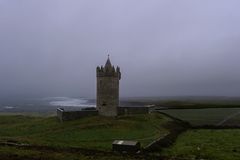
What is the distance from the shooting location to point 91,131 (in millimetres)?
43531

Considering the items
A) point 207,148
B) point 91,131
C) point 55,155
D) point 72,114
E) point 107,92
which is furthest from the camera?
point 107,92

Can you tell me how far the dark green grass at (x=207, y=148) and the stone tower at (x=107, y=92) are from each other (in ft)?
52.8

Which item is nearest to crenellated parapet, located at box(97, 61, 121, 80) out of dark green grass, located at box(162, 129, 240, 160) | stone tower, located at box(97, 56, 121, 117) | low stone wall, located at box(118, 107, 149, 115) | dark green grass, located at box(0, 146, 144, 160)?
stone tower, located at box(97, 56, 121, 117)

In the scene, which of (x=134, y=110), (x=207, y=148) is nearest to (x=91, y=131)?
(x=134, y=110)

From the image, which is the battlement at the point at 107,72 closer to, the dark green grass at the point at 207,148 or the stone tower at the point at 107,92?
the stone tower at the point at 107,92

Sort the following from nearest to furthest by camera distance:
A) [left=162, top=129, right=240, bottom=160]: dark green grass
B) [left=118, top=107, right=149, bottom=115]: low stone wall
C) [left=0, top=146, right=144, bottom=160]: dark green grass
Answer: [left=0, top=146, right=144, bottom=160]: dark green grass, [left=162, top=129, right=240, bottom=160]: dark green grass, [left=118, top=107, right=149, bottom=115]: low stone wall

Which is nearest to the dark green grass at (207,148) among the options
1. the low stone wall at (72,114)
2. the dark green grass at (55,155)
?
the dark green grass at (55,155)

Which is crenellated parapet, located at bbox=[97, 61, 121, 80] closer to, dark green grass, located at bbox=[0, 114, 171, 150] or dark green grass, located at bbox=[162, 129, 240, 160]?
dark green grass, located at bbox=[0, 114, 171, 150]

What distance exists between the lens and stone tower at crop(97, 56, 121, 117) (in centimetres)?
5441

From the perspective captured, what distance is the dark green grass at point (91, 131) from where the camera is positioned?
3703cm

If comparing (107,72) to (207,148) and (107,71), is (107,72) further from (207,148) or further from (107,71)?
(207,148)

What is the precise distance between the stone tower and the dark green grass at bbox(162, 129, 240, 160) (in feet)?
52.8

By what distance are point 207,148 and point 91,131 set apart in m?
15.8

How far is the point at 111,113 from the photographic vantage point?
54531mm
